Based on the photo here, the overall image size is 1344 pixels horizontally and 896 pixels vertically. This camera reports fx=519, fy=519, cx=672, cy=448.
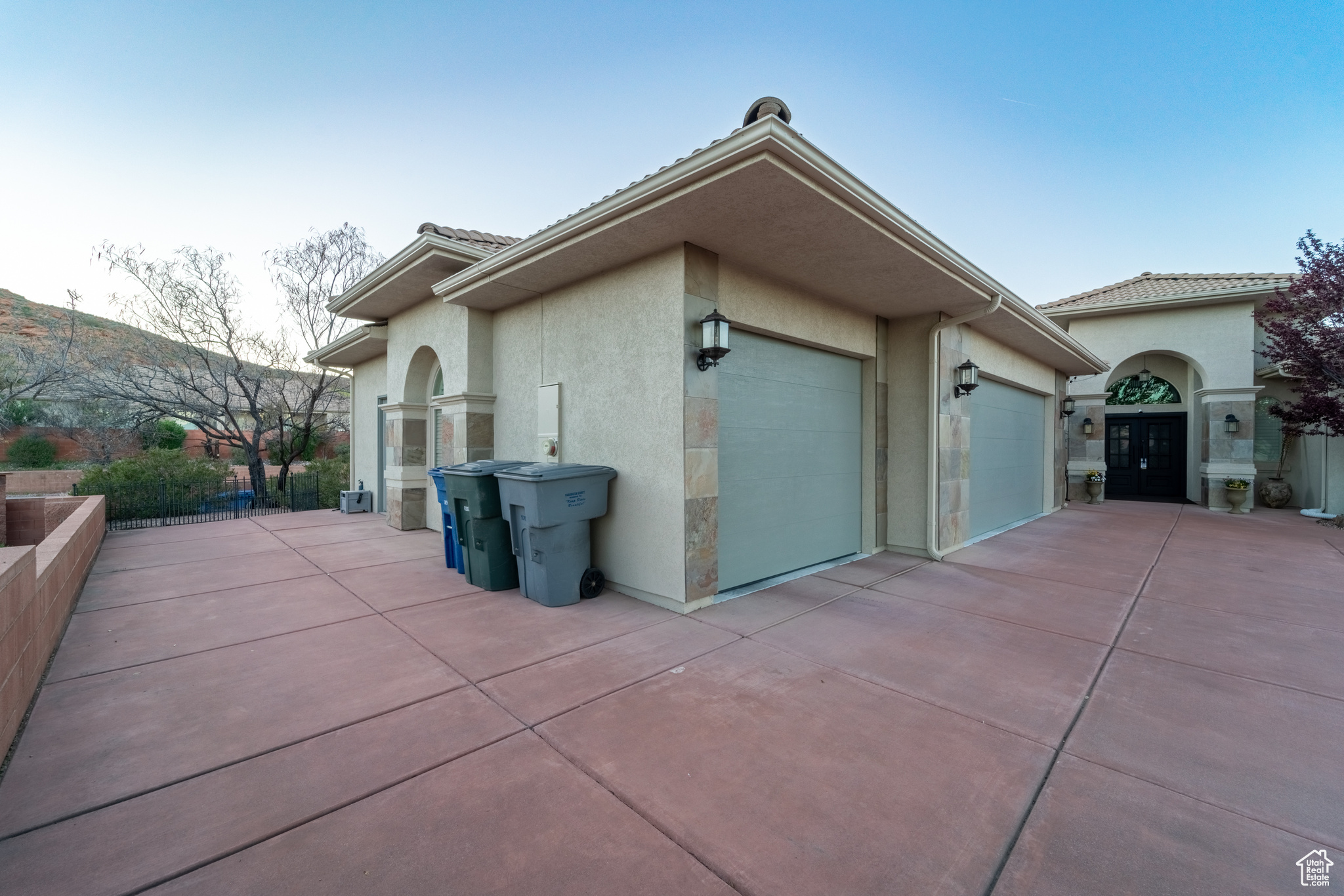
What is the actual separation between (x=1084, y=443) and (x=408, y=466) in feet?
50.0

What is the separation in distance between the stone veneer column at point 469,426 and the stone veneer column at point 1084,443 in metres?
13.5

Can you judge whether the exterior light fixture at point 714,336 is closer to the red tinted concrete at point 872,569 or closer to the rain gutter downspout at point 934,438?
the red tinted concrete at point 872,569

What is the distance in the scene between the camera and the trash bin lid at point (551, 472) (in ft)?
14.5

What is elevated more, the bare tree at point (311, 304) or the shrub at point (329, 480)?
the bare tree at point (311, 304)

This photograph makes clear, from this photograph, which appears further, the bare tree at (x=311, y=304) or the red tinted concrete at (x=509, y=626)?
the bare tree at (x=311, y=304)

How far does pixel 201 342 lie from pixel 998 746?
17.3 m

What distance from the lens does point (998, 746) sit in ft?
8.16

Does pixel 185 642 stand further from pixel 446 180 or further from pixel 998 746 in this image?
pixel 446 180

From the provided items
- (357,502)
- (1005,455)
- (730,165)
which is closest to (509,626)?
(730,165)

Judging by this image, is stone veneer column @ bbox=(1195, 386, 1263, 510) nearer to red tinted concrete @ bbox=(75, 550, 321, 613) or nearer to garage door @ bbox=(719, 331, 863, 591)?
garage door @ bbox=(719, 331, 863, 591)

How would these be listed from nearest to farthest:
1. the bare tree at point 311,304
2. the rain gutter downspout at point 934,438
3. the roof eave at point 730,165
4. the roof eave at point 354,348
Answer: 1. the roof eave at point 730,165
2. the rain gutter downspout at point 934,438
3. the roof eave at point 354,348
4. the bare tree at point 311,304

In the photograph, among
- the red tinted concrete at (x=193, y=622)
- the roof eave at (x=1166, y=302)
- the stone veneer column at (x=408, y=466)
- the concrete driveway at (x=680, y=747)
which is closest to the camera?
the concrete driveway at (x=680, y=747)

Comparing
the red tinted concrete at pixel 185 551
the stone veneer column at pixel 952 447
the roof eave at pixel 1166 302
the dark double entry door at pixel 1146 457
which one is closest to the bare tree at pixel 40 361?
the red tinted concrete at pixel 185 551

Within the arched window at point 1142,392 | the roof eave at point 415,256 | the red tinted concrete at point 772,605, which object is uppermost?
the roof eave at point 415,256
